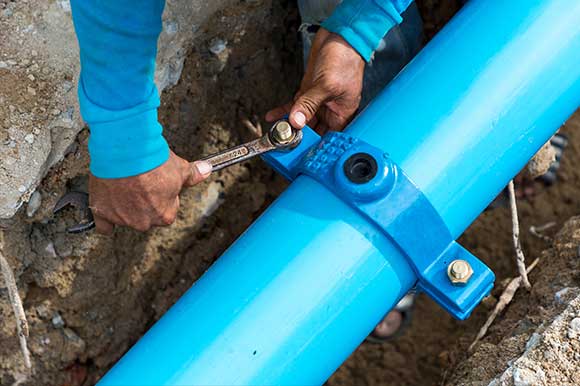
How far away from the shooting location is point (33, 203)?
4.81 ft

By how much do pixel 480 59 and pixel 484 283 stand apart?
0.38 metres

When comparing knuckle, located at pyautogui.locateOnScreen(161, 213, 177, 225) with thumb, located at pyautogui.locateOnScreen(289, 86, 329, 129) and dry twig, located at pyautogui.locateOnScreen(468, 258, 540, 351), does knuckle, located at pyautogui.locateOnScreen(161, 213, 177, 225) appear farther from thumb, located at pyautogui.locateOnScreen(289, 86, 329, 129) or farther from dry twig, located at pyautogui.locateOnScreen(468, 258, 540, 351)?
dry twig, located at pyautogui.locateOnScreen(468, 258, 540, 351)

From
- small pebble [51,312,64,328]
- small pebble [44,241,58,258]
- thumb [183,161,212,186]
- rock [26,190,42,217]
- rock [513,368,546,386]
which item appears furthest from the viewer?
small pebble [51,312,64,328]

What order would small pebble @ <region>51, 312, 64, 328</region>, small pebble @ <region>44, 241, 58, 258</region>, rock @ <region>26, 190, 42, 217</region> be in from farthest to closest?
small pebble @ <region>51, 312, 64, 328</region>
small pebble @ <region>44, 241, 58, 258</region>
rock @ <region>26, 190, 42, 217</region>

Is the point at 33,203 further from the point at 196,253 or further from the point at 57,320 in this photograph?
the point at 196,253

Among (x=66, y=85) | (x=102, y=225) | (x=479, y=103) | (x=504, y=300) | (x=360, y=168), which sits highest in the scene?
(x=479, y=103)

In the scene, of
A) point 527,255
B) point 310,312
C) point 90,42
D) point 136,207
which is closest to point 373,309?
point 310,312

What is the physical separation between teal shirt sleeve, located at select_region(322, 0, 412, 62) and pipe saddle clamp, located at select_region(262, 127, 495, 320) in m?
0.26

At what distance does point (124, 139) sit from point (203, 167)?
174 millimetres

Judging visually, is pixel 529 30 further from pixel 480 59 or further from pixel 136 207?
pixel 136 207

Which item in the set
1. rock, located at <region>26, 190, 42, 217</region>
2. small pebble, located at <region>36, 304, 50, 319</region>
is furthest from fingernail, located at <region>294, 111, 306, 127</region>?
small pebble, located at <region>36, 304, 50, 319</region>

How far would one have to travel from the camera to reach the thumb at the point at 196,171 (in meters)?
1.32

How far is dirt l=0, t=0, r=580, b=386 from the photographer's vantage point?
1.54 metres

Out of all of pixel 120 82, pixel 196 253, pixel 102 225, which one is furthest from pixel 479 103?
pixel 196 253
